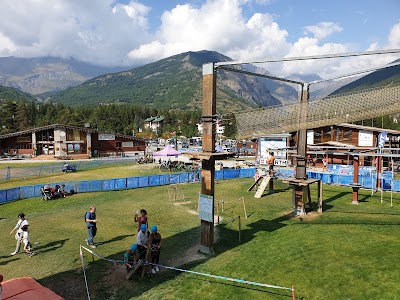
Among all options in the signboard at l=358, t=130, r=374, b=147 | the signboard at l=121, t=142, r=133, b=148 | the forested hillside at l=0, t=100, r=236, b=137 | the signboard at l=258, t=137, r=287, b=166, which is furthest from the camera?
the forested hillside at l=0, t=100, r=236, b=137

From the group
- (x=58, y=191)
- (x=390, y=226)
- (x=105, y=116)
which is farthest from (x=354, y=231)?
(x=105, y=116)

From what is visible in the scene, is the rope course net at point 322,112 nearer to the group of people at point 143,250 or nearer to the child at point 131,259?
the group of people at point 143,250

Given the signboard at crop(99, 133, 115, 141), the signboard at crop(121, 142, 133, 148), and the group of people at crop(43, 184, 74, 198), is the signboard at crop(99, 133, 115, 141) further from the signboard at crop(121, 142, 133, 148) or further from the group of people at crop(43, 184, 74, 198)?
the group of people at crop(43, 184, 74, 198)

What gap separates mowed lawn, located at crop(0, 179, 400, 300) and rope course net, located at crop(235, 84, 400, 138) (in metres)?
5.53

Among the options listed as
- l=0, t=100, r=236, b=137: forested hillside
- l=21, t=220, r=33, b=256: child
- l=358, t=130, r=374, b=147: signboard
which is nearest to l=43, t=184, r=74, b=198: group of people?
l=21, t=220, r=33, b=256: child

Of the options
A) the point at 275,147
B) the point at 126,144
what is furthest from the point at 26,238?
the point at 126,144

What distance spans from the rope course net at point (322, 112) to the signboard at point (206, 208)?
3416mm

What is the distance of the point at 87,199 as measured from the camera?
27.4m

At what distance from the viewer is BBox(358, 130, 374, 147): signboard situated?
41.2 meters

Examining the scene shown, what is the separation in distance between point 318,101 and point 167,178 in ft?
70.9

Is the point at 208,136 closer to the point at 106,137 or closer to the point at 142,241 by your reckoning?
the point at 142,241

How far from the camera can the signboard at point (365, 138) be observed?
135 ft

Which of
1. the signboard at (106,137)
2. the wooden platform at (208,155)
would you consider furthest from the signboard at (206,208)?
the signboard at (106,137)

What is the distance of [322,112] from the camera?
15.2m
